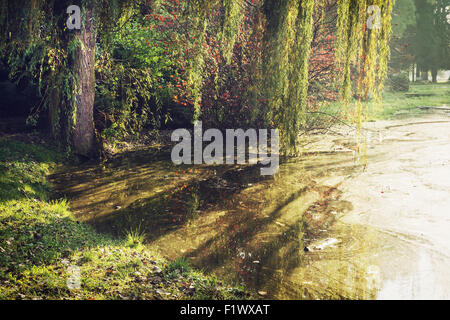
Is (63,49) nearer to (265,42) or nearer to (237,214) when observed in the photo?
(265,42)

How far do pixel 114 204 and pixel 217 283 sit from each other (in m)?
3.49

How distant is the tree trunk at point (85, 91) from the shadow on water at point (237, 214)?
73 centimetres

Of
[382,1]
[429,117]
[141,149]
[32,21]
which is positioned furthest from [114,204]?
[429,117]

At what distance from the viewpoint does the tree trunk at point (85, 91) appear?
31.6 feet

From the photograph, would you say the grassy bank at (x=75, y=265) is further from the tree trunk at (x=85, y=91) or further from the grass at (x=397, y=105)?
the grass at (x=397, y=105)

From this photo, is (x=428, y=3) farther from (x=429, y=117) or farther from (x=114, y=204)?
(x=114, y=204)

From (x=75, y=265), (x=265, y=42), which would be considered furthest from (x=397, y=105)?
(x=75, y=265)

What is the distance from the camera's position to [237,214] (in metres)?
7.32

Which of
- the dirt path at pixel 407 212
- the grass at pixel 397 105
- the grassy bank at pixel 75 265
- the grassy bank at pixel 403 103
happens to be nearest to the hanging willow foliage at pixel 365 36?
the dirt path at pixel 407 212

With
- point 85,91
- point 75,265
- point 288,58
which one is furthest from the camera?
point 85,91

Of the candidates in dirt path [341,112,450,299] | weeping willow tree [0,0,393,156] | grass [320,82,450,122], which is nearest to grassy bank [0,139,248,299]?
dirt path [341,112,450,299]

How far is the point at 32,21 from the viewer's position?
707 cm

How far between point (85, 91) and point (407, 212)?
761 centimetres

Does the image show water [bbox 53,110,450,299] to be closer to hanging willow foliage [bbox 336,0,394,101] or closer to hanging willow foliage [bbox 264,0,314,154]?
hanging willow foliage [bbox 264,0,314,154]
